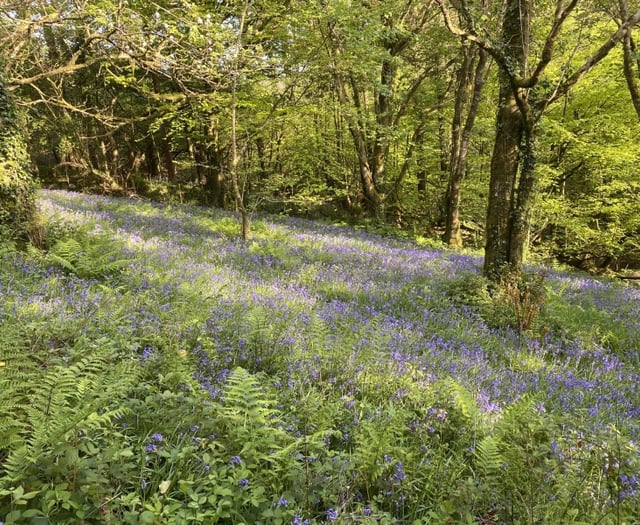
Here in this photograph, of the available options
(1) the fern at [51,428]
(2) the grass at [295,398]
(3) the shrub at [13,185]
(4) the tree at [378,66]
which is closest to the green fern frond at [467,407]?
(2) the grass at [295,398]

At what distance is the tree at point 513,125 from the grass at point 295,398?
0.87 m

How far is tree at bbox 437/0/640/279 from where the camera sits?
266 inches

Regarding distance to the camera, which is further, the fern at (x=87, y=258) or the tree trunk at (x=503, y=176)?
the tree trunk at (x=503, y=176)

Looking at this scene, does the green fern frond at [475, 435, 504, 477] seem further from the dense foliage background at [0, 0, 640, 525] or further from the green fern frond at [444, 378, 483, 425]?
the green fern frond at [444, 378, 483, 425]

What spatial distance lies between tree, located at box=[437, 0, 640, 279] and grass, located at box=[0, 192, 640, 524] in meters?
0.87

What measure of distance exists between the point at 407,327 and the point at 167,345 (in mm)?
2940

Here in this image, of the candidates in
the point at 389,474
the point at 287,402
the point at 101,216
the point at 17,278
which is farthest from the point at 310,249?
the point at 389,474

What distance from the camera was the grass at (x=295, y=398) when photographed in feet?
6.77

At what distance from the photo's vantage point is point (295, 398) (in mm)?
3180

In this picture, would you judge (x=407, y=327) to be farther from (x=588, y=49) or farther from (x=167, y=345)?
(x=588, y=49)

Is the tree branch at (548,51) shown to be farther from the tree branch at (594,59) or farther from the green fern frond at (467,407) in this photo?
the green fern frond at (467,407)

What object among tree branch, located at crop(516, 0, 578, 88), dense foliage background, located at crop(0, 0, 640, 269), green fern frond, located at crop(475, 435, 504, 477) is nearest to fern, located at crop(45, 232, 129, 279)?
dense foliage background, located at crop(0, 0, 640, 269)

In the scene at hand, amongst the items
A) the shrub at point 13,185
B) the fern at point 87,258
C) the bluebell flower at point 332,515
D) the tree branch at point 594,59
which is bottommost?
the bluebell flower at point 332,515

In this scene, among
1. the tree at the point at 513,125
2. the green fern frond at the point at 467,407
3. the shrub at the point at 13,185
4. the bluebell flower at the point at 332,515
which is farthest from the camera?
the tree at the point at 513,125
